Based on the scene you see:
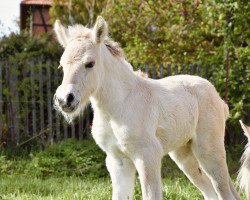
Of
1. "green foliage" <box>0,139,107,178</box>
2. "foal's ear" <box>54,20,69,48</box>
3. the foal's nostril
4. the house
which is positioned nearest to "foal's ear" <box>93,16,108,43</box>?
"foal's ear" <box>54,20,69,48</box>

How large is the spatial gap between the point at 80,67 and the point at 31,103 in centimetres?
582

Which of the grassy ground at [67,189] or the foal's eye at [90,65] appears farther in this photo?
the grassy ground at [67,189]

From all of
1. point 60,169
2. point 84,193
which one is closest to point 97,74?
point 84,193

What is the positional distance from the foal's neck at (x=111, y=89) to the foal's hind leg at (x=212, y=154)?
911 mm

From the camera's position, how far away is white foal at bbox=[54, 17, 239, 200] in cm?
472

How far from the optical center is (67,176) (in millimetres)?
8664

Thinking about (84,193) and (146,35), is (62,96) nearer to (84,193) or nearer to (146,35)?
(84,193)

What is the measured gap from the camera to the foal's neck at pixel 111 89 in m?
4.95

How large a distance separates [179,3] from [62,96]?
705 centimetres

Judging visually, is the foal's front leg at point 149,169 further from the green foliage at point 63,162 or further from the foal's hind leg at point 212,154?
the green foliage at point 63,162

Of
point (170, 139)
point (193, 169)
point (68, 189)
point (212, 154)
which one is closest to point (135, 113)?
point (170, 139)

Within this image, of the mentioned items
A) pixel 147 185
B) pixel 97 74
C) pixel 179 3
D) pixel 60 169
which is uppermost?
pixel 179 3

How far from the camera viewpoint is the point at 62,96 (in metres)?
4.54

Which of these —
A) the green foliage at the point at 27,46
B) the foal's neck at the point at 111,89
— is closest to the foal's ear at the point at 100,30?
the foal's neck at the point at 111,89
